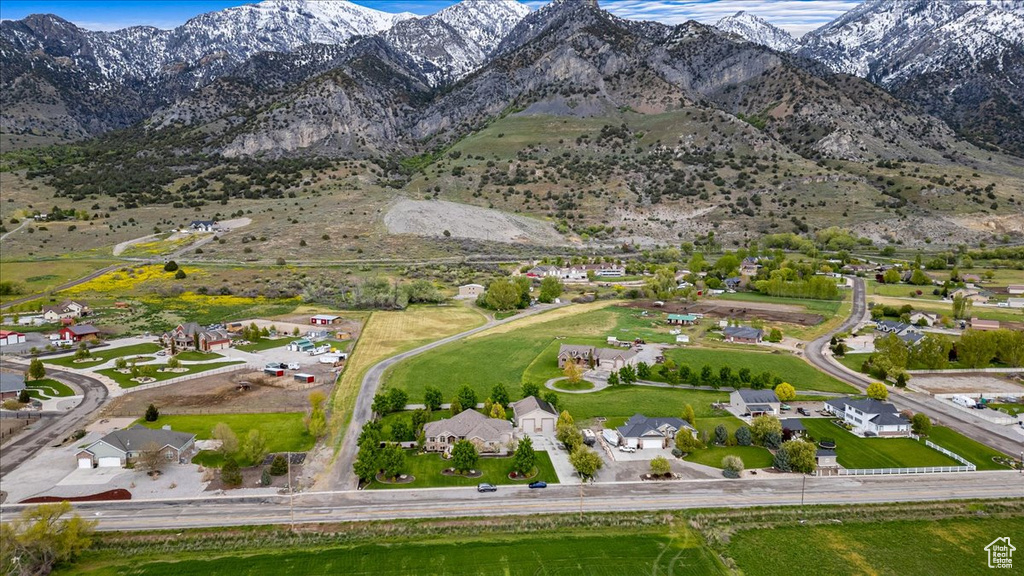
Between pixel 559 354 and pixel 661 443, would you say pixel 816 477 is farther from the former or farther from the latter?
pixel 559 354

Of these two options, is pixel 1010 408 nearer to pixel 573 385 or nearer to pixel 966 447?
pixel 966 447

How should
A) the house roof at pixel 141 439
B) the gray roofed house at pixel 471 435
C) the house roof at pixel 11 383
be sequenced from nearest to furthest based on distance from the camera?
the house roof at pixel 141 439, the gray roofed house at pixel 471 435, the house roof at pixel 11 383

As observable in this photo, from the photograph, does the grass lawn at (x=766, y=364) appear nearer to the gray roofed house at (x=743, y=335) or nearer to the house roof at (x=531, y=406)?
the gray roofed house at (x=743, y=335)

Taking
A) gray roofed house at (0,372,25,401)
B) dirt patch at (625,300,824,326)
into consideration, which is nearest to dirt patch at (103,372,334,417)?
gray roofed house at (0,372,25,401)

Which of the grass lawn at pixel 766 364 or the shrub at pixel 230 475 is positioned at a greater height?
the grass lawn at pixel 766 364

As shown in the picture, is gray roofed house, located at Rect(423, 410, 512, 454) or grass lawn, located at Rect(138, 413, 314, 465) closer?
gray roofed house, located at Rect(423, 410, 512, 454)

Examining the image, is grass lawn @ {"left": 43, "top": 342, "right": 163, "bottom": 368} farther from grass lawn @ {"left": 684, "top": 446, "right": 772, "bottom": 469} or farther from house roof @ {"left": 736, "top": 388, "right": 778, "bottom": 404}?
house roof @ {"left": 736, "top": 388, "right": 778, "bottom": 404}

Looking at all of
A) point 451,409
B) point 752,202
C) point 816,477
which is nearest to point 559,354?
point 451,409

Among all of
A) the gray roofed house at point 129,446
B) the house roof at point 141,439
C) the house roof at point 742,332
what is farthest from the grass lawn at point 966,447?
the house roof at point 141,439
